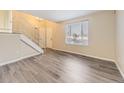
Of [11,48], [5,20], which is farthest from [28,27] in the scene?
[11,48]

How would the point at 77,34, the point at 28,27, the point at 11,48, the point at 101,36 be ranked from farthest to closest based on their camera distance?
the point at 28,27
the point at 77,34
the point at 101,36
the point at 11,48

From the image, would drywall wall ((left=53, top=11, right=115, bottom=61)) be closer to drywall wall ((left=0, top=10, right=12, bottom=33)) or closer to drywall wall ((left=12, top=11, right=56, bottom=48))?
drywall wall ((left=12, top=11, right=56, bottom=48))

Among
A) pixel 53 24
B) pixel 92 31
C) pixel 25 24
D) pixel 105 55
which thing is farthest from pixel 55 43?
pixel 105 55

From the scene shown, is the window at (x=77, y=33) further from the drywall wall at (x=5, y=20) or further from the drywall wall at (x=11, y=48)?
the drywall wall at (x=5, y=20)

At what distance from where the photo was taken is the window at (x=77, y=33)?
675 centimetres

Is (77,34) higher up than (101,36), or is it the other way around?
(77,34)

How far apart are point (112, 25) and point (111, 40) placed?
0.55 metres

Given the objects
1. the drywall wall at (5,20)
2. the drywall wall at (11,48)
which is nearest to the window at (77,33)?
the drywall wall at (11,48)

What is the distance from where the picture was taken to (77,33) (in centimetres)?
746

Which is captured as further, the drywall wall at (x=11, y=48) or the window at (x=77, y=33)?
the window at (x=77, y=33)

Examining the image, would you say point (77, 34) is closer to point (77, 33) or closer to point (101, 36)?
point (77, 33)
